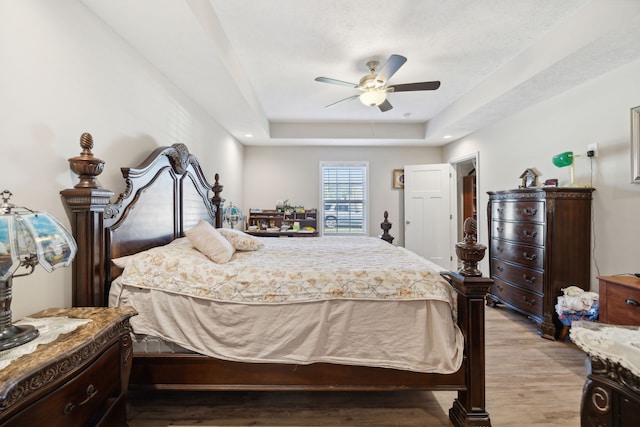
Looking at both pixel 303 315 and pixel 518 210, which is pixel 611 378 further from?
pixel 518 210

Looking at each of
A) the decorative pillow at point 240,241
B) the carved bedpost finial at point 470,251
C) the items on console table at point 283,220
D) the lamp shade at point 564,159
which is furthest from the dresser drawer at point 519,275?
the items on console table at point 283,220

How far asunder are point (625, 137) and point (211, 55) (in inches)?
134

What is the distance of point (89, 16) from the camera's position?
173 cm

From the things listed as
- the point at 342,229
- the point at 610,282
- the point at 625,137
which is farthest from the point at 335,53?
the point at 342,229

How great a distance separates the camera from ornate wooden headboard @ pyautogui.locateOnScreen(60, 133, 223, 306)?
1.54 m

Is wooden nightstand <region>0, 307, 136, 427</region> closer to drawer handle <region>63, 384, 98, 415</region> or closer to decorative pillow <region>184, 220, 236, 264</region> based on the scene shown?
drawer handle <region>63, 384, 98, 415</region>

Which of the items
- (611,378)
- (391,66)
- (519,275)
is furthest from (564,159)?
(611,378)

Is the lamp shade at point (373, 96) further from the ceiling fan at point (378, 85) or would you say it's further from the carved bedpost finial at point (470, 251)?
the carved bedpost finial at point (470, 251)

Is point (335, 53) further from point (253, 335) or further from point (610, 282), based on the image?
point (610, 282)

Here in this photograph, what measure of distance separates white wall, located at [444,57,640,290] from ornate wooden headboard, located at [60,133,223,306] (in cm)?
372

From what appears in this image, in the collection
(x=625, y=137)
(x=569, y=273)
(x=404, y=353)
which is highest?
→ (x=625, y=137)

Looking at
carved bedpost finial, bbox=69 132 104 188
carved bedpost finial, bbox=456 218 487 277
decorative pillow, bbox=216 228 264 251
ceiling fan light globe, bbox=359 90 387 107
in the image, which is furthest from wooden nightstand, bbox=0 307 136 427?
ceiling fan light globe, bbox=359 90 387 107

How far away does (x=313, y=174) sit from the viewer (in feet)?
18.5

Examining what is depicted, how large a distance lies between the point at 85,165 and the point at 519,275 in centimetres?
375
